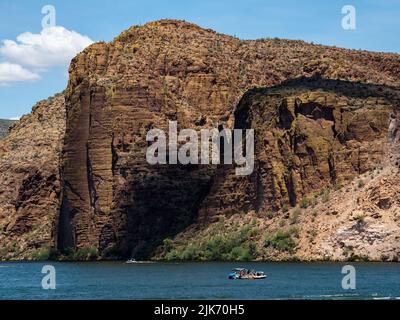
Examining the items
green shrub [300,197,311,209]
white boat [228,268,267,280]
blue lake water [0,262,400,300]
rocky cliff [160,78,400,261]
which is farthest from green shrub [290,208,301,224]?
white boat [228,268,267,280]

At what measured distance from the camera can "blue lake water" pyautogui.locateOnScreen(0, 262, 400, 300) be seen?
286 ft

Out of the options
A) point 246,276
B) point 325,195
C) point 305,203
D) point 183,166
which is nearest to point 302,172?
point 305,203

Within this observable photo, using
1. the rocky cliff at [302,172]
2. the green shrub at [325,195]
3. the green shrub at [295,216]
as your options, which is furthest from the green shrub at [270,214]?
the green shrub at [325,195]

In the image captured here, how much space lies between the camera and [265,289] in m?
95.2

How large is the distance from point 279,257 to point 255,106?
3275 cm

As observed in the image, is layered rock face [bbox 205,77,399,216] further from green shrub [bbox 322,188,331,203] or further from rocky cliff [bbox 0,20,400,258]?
green shrub [bbox 322,188,331,203]

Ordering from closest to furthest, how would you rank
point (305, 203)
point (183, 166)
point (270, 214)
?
1. point (305, 203)
2. point (270, 214)
3. point (183, 166)

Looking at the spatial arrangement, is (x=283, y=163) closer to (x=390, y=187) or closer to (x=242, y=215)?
(x=242, y=215)

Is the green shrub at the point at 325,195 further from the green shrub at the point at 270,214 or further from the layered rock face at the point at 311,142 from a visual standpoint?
the green shrub at the point at 270,214

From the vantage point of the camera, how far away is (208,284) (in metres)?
103

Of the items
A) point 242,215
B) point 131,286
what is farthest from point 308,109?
point 131,286

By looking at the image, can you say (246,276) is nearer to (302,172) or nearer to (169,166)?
(302,172)

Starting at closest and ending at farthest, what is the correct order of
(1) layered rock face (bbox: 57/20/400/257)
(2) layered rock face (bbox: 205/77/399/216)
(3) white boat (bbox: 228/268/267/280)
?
1. (3) white boat (bbox: 228/268/267/280)
2. (2) layered rock face (bbox: 205/77/399/216)
3. (1) layered rock face (bbox: 57/20/400/257)

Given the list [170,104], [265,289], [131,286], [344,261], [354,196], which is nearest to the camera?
[265,289]
